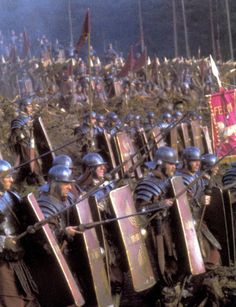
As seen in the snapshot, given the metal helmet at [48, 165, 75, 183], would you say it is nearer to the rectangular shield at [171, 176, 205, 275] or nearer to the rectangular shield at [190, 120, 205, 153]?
the rectangular shield at [171, 176, 205, 275]

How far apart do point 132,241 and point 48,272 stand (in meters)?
1.07

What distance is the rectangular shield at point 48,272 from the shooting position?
5.85m

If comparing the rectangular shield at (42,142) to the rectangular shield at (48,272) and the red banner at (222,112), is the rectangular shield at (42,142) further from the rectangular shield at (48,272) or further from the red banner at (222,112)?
the rectangular shield at (48,272)

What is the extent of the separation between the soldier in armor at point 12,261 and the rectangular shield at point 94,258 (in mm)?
513

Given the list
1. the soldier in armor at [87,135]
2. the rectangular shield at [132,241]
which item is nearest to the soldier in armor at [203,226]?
the rectangular shield at [132,241]

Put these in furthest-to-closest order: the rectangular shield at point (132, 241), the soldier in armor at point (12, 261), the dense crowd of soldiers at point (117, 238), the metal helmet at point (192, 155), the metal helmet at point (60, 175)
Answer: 1. the metal helmet at point (192, 155)
2. the rectangular shield at point (132, 241)
3. the metal helmet at point (60, 175)
4. the dense crowd of soldiers at point (117, 238)
5. the soldier in armor at point (12, 261)

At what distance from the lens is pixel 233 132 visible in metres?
15.5

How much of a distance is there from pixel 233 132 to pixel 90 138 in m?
3.77

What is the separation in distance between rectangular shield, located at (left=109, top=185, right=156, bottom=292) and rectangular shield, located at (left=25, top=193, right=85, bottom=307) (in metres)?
0.81

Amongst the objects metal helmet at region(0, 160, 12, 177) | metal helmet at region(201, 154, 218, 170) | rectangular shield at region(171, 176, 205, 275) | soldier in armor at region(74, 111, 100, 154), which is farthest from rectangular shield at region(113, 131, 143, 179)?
metal helmet at region(0, 160, 12, 177)

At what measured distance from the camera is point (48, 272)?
601cm

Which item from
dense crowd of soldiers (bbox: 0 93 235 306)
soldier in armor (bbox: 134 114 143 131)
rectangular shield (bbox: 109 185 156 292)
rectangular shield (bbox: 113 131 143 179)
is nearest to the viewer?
dense crowd of soldiers (bbox: 0 93 235 306)

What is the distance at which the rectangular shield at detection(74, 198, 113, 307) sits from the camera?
6.28m

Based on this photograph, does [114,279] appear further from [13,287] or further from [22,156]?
[22,156]
